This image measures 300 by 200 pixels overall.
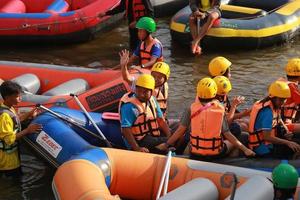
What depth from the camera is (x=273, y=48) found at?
1068 cm

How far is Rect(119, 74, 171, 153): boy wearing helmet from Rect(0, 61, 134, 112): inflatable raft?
52.8 inches

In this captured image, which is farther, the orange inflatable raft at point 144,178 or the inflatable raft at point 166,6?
the inflatable raft at point 166,6

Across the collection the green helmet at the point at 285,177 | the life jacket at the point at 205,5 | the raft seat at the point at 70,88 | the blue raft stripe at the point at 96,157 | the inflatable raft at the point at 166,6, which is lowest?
the inflatable raft at the point at 166,6

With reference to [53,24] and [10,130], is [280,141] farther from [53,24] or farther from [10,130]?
[53,24]

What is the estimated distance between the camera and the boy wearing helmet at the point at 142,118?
5980 millimetres

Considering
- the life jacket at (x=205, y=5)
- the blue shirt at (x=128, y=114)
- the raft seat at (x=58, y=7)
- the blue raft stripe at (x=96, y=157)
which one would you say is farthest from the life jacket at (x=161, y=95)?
the raft seat at (x=58, y=7)

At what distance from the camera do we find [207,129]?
554 centimetres

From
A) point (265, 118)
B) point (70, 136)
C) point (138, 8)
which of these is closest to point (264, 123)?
point (265, 118)

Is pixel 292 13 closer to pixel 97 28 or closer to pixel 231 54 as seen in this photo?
pixel 231 54

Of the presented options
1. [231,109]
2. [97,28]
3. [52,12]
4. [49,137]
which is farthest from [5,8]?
[231,109]

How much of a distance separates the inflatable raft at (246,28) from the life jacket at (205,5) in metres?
0.31

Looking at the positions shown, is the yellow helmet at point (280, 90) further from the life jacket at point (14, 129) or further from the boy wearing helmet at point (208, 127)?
the life jacket at point (14, 129)

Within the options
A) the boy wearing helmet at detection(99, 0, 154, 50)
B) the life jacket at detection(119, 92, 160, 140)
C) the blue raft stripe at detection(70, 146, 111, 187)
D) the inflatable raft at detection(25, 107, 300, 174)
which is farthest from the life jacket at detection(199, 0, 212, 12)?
the blue raft stripe at detection(70, 146, 111, 187)

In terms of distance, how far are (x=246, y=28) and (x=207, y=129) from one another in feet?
16.4
